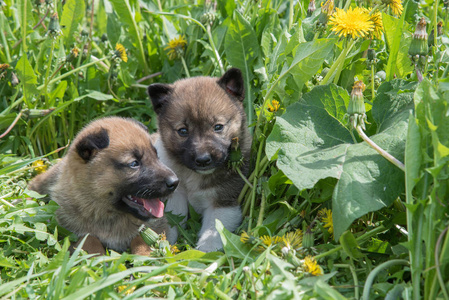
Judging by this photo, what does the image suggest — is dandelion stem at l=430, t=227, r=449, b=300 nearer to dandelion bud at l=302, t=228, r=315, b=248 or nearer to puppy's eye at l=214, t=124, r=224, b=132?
dandelion bud at l=302, t=228, r=315, b=248

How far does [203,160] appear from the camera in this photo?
3.85 meters

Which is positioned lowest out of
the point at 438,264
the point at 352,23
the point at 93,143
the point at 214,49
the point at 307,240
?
the point at 307,240

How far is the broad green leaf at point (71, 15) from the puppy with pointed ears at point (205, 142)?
1.19 m

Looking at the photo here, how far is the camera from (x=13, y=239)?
11.7ft

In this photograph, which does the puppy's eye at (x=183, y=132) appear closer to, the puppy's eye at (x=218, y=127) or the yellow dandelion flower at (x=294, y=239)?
the puppy's eye at (x=218, y=127)

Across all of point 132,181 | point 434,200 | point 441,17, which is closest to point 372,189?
point 434,200

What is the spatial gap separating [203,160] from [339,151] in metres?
1.19

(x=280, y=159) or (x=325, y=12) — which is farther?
(x=325, y=12)

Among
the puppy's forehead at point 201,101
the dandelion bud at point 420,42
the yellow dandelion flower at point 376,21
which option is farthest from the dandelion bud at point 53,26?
the dandelion bud at point 420,42

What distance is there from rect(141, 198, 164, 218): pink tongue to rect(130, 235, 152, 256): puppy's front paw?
0.73ft

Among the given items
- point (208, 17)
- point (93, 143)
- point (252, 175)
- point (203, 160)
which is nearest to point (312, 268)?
point (252, 175)

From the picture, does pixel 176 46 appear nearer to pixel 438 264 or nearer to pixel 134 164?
pixel 134 164

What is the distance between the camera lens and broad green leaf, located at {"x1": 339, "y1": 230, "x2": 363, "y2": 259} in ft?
9.05

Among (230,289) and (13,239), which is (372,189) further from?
(13,239)
